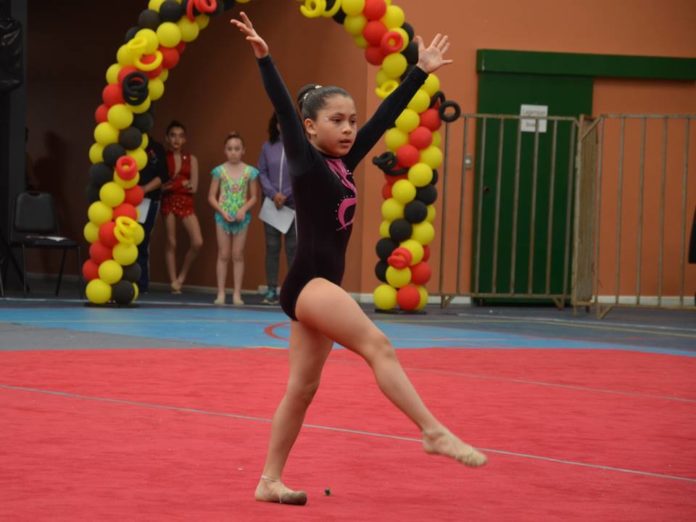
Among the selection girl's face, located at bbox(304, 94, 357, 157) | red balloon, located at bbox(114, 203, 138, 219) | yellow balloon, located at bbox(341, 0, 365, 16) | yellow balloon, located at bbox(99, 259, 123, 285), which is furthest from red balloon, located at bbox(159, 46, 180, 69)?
girl's face, located at bbox(304, 94, 357, 157)

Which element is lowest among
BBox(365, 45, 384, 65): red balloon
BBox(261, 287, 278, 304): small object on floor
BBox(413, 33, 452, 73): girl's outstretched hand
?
BBox(261, 287, 278, 304): small object on floor

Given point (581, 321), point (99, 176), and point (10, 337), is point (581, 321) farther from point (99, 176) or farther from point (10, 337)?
point (10, 337)

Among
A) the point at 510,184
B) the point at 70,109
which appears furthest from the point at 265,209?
the point at 70,109

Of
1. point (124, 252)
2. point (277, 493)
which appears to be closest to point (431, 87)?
point (124, 252)

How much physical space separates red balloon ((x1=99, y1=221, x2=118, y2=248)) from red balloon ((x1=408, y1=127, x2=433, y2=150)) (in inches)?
126

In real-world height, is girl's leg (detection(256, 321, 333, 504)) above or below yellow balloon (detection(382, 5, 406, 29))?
below

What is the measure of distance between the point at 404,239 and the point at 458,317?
3.40 feet

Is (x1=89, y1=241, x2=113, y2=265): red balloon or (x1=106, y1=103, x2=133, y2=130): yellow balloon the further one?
(x1=89, y1=241, x2=113, y2=265): red balloon

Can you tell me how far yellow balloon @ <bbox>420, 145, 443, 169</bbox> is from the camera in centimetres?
1453

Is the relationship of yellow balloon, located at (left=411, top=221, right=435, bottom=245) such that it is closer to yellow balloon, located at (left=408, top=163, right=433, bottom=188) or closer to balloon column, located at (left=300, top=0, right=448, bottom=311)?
balloon column, located at (left=300, top=0, right=448, bottom=311)

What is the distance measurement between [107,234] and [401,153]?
10.3 feet

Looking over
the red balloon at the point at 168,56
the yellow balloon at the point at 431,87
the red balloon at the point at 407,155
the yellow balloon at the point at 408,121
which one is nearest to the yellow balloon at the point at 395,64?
the yellow balloon at the point at 431,87

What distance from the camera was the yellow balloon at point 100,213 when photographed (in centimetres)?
1416

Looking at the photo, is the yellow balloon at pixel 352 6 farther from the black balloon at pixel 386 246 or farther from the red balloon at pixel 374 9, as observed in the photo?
the black balloon at pixel 386 246
